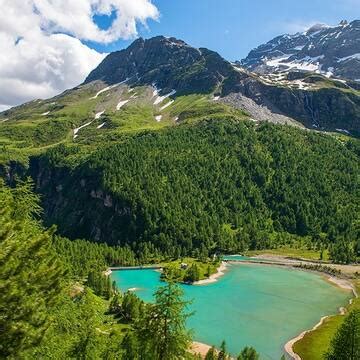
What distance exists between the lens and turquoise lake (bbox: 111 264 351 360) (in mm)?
107000

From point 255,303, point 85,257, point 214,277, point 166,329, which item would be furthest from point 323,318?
point 166,329

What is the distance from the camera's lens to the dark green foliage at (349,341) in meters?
68.9

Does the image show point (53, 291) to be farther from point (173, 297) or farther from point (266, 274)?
point (266, 274)

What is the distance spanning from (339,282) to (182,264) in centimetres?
5737

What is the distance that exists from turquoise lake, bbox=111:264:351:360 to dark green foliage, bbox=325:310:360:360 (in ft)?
88.5

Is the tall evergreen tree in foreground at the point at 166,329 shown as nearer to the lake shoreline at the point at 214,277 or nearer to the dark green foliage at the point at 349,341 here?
the dark green foliage at the point at 349,341

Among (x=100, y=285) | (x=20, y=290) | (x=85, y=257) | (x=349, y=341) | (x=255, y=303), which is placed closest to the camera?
(x=20, y=290)

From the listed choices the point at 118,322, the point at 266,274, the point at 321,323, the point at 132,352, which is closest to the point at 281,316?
the point at 321,323

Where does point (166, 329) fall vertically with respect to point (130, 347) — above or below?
above

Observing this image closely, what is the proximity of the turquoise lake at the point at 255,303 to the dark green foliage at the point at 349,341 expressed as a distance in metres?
27.0

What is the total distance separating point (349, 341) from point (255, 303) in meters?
70.1

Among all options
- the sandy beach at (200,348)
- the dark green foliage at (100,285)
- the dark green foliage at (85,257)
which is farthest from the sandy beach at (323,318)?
the dark green foliage at (85,257)

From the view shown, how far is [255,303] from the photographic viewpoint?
13825 centimetres

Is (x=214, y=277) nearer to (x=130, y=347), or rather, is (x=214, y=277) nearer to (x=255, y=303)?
(x=255, y=303)
